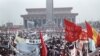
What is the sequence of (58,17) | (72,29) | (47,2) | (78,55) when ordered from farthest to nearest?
(58,17) < (47,2) < (72,29) < (78,55)

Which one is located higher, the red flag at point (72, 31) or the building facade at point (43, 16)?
the red flag at point (72, 31)

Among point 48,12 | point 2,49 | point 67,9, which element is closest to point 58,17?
point 67,9

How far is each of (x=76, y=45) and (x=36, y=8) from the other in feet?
341

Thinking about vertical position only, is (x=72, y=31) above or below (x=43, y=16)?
above

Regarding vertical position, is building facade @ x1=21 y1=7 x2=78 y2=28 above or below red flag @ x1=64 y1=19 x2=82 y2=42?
below

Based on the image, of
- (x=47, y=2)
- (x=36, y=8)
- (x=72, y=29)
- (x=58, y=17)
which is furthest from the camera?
(x=36, y=8)

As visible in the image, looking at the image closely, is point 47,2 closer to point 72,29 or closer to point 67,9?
point 67,9

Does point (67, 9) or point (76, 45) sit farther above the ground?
point (76, 45)

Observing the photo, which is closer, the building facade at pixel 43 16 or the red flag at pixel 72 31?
the red flag at pixel 72 31

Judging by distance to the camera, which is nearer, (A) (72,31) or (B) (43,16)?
(A) (72,31)

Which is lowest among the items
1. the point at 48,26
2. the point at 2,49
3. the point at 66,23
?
the point at 48,26

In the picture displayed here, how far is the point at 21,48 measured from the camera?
13773mm

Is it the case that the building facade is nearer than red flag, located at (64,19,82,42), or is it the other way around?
red flag, located at (64,19,82,42)

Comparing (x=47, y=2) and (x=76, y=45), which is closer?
(x=76, y=45)
